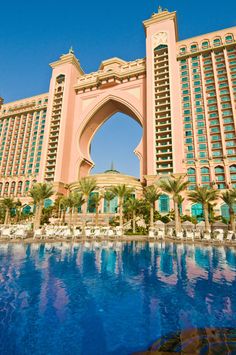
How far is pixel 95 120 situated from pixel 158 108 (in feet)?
63.2

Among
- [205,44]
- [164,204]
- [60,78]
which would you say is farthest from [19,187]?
[205,44]

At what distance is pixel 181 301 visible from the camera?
242 inches

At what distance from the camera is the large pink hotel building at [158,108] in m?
42.8

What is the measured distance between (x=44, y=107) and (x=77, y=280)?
68.7 metres

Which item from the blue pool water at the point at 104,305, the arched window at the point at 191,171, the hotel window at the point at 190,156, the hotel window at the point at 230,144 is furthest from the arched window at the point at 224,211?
the blue pool water at the point at 104,305

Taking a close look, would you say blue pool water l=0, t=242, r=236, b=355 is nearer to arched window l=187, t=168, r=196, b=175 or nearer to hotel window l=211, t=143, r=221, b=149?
arched window l=187, t=168, r=196, b=175

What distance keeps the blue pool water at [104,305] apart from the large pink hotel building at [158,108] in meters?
32.3

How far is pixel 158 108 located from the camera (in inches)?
1788

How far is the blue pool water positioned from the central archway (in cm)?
4074

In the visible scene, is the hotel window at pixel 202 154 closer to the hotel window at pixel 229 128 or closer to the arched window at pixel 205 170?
the arched window at pixel 205 170

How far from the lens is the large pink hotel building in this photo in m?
42.8

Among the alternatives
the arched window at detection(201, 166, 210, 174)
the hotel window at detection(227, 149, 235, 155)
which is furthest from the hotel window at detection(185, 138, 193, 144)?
the hotel window at detection(227, 149, 235, 155)

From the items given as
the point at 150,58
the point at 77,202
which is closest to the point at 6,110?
the point at 150,58

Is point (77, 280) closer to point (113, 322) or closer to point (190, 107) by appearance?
point (113, 322)
